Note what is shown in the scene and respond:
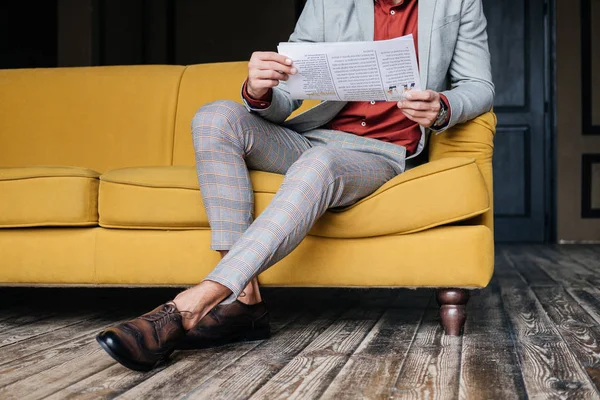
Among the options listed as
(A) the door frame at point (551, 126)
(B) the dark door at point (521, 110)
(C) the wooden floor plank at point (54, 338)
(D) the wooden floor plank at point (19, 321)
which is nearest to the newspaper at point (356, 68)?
(C) the wooden floor plank at point (54, 338)

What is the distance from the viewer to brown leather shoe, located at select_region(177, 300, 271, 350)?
143 centimetres

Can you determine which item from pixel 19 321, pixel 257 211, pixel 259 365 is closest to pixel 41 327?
pixel 19 321

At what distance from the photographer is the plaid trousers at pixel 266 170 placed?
4.45ft

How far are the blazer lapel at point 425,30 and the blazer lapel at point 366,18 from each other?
129 mm

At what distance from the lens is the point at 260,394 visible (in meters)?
1.11

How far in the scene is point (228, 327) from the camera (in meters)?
1.46

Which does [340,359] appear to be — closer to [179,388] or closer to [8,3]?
[179,388]

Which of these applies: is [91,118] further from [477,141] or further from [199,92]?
[477,141]

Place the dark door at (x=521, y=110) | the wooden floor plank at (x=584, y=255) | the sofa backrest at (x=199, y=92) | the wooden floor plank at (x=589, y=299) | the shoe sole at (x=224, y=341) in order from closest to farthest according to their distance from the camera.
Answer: the shoe sole at (x=224, y=341), the wooden floor plank at (x=589, y=299), the sofa backrest at (x=199, y=92), the wooden floor plank at (x=584, y=255), the dark door at (x=521, y=110)

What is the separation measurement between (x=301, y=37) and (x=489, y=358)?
100 cm

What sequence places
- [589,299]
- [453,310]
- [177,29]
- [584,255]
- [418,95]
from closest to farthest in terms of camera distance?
[418,95] < [453,310] < [589,299] < [584,255] < [177,29]

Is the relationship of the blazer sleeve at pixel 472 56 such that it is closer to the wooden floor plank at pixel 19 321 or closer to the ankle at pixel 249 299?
the ankle at pixel 249 299

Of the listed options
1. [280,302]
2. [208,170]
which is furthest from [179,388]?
[280,302]

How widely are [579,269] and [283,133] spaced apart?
2156mm
